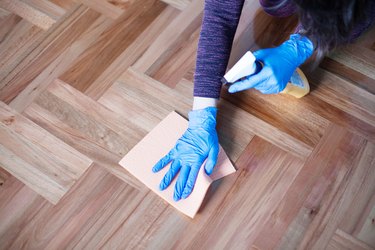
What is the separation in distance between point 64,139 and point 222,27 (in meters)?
0.53

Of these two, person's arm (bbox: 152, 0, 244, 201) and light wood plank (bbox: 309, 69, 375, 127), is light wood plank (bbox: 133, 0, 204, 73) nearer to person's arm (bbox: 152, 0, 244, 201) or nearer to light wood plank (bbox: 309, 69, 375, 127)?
person's arm (bbox: 152, 0, 244, 201)

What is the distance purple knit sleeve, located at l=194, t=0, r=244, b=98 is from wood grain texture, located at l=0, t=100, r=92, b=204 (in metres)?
0.39

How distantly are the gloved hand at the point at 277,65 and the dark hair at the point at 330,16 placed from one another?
0.44 ft

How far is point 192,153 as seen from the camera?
904 mm

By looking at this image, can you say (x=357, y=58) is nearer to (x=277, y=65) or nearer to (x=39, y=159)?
(x=277, y=65)

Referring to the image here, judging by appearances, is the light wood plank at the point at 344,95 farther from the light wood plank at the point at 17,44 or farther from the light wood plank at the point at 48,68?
the light wood plank at the point at 17,44

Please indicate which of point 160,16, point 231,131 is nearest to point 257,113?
point 231,131

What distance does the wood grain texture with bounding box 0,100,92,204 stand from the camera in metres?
0.93

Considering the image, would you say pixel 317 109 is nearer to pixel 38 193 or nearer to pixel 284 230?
pixel 284 230

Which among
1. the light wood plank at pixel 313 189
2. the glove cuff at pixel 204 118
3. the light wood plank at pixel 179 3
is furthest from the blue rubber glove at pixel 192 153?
the light wood plank at pixel 179 3

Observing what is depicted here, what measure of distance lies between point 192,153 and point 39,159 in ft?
1.39

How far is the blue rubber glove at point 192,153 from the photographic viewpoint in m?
0.89

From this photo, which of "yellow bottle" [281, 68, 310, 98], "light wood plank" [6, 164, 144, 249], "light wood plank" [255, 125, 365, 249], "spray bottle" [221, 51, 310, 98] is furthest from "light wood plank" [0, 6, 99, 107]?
"light wood plank" [255, 125, 365, 249]

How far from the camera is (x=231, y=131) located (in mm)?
998
